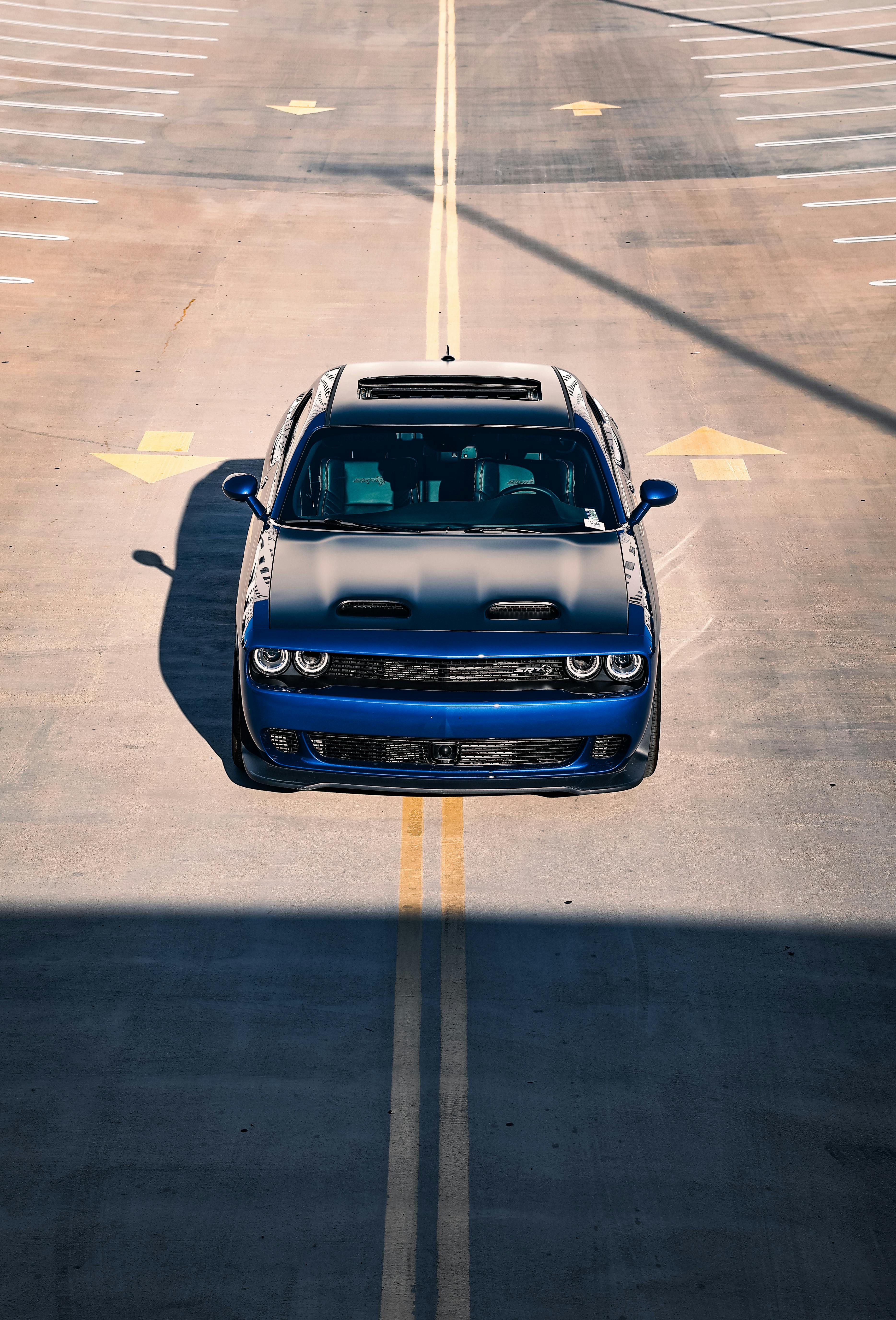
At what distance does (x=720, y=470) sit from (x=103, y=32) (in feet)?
64.7

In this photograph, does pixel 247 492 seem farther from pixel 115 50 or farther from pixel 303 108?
pixel 115 50

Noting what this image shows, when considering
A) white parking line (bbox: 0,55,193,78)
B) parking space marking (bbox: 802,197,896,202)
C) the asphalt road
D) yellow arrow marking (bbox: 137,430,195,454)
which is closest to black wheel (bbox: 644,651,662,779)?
the asphalt road

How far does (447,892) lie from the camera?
5.95 metres

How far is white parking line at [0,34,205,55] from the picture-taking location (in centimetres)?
2369

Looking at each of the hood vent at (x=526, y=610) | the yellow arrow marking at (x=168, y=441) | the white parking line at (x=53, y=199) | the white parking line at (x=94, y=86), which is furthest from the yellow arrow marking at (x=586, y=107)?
the hood vent at (x=526, y=610)

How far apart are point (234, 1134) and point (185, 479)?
647 centimetres

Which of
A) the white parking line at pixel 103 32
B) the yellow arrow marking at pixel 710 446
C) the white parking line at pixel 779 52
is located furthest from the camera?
the white parking line at pixel 103 32

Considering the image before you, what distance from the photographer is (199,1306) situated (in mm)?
4047

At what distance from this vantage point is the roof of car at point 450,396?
720 cm

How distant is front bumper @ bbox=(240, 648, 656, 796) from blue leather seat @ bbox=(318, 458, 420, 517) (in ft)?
3.88

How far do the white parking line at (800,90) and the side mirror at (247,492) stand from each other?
56.5 ft

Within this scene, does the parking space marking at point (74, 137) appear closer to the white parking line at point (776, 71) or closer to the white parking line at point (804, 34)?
the white parking line at point (776, 71)

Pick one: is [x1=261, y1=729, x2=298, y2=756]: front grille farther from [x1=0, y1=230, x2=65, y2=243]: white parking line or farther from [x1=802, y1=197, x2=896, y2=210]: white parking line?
[x1=802, y1=197, x2=896, y2=210]: white parking line

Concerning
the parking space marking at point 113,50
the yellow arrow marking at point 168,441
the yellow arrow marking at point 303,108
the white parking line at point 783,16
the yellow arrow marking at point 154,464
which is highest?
the yellow arrow marking at point 154,464
